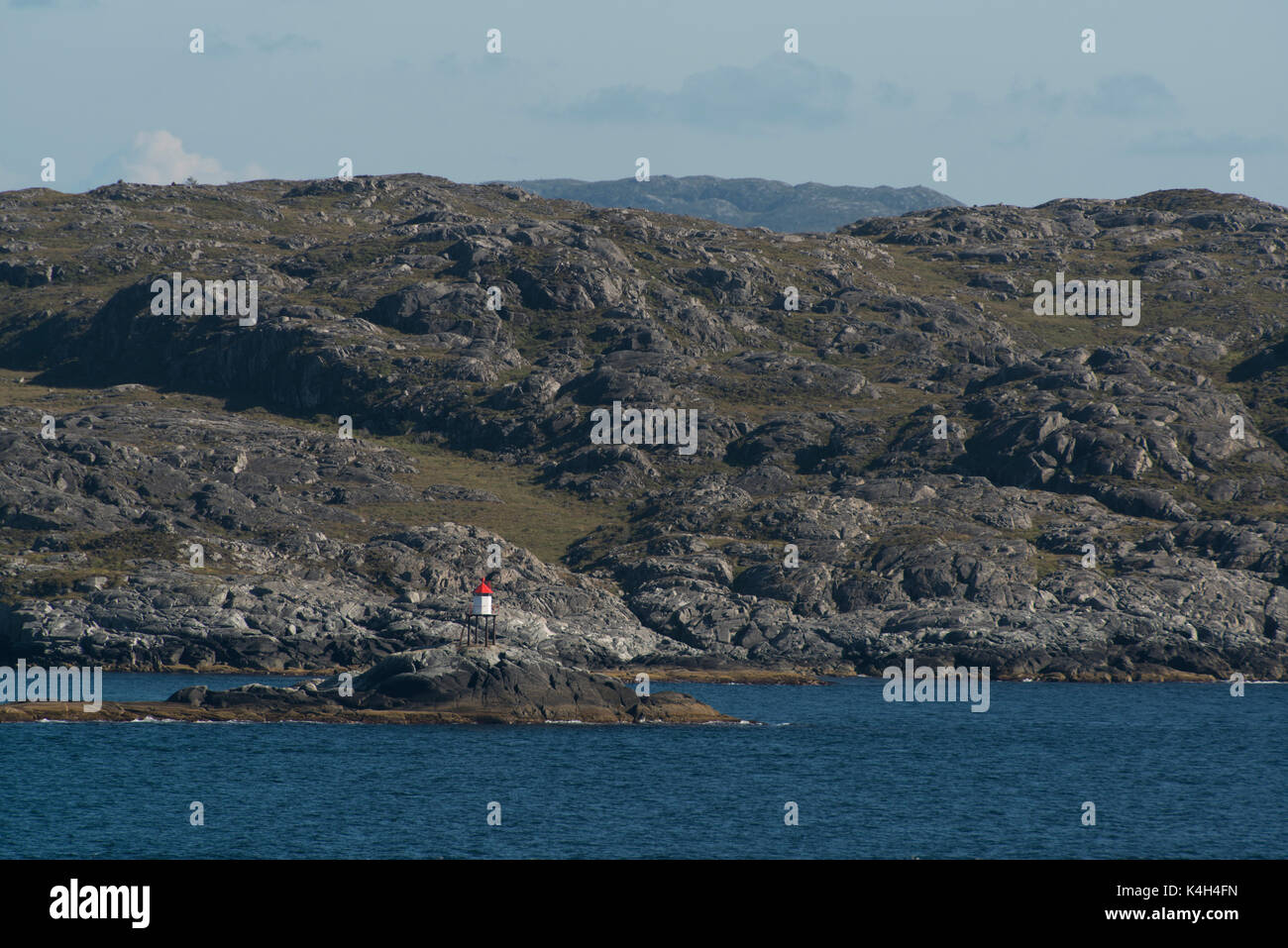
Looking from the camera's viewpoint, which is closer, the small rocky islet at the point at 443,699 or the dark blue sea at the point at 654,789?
the dark blue sea at the point at 654,789

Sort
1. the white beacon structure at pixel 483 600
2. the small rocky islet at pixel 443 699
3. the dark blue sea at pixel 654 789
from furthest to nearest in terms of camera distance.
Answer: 1. the white beacon structure at pixel 483 600
2. the small rocky islet at pixel 443 699
3. the dark blue sea at pixel 654 789

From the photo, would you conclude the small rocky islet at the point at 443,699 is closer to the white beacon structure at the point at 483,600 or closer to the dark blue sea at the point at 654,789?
the dark blue sea at the point at 654,789

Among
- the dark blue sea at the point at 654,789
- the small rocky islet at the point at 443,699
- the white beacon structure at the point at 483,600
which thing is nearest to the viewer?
the dark blue sea at the point at 654,789

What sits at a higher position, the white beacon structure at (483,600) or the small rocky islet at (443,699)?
the white beacon structure at (483,600)

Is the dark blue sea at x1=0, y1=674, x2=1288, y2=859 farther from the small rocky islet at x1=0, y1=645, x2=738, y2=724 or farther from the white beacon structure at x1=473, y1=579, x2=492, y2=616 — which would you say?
the white beacon structure at x1=473, y1=579, x2=492, y2=616

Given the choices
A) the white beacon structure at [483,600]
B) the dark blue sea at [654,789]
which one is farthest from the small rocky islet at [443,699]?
the white beacon structure at [483,600]

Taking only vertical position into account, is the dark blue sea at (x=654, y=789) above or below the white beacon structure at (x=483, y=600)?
below

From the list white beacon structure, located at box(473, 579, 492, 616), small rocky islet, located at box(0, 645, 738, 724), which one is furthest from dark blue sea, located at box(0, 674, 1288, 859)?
white beacon structure, located at box(473, 579, 492, 616)

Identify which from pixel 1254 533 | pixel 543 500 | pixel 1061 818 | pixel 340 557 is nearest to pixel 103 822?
pixel 1061 818

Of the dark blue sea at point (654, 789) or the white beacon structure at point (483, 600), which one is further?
the white beacon structure at point (483, 600)
